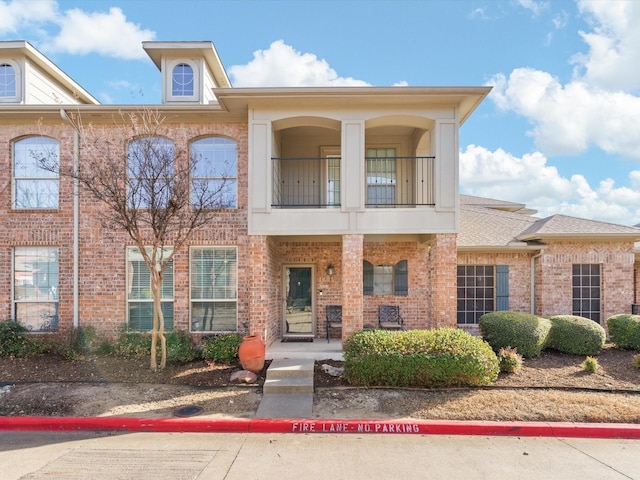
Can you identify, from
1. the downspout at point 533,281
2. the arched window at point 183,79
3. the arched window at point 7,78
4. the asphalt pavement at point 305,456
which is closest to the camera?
the asphalt pavement at point 305,456

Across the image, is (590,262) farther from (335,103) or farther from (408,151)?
(335,103)

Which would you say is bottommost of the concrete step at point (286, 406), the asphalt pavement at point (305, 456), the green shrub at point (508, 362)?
the asphalt pavement at point (305, 456)

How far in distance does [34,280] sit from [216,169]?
5.23 m

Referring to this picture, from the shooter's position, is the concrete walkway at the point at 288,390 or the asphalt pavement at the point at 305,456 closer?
the asphalt pavement at the point at 305,456

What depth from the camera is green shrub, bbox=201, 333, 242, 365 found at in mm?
8516

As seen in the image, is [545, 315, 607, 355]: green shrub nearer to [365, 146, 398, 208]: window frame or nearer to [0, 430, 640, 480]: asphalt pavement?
[0, 430, 640, 480]: asphalt pavement

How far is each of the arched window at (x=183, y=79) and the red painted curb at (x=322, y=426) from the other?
343 inches

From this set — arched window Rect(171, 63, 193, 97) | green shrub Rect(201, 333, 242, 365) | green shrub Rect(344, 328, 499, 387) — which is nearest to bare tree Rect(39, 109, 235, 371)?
green shrub Rect(201, 333, 242, 365)

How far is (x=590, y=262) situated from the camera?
427 inches

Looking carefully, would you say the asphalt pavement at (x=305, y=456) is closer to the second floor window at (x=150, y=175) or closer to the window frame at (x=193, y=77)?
the second floor window at (x=150, y=175)

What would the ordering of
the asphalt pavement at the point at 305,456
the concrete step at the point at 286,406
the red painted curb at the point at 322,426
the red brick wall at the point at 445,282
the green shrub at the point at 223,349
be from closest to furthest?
1. the asphalt pavement at the point at 305,456
2. the red painted curb at the point at 322,426
3. the concrete step at the point at 286,406
4. the green shrub at the point at 223,349
5. the red brick wall at the point at 445,282

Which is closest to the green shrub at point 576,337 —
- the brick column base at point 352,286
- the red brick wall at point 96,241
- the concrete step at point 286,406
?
the brick column base at point 352,286

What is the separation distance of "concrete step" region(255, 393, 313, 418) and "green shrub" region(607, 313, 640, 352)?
775cm

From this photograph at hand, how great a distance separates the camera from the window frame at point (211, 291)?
9656mm
